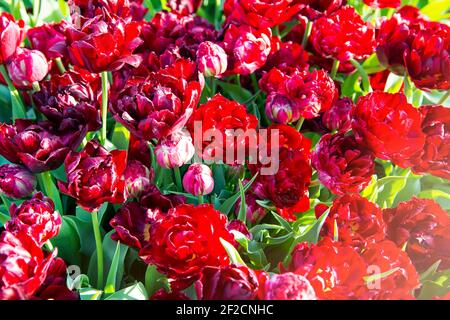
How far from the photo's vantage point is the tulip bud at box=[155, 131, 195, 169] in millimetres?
729

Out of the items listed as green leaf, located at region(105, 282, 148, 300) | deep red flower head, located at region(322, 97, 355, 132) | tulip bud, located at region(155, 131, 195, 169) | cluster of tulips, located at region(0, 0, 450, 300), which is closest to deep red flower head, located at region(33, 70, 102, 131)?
cluster of tulips, located at region(0, 0, 450, 300)

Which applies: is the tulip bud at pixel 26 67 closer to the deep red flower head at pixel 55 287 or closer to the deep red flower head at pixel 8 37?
the deep red flower head at pixel 8 37

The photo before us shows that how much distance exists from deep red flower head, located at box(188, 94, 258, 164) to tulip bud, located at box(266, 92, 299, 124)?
0.08 metres

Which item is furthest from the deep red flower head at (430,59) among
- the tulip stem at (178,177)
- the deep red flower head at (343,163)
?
the tulip stem at (178,177)

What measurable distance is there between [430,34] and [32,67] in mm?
560

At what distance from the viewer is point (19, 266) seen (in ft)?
1.97

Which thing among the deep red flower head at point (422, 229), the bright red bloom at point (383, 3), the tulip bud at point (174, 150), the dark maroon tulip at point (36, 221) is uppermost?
the bright red bloom at point (383, 3)

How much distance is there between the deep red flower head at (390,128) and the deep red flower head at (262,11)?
0.22 meters

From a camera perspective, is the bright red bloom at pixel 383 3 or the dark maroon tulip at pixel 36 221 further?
the bright red bloom at pixel 383 3

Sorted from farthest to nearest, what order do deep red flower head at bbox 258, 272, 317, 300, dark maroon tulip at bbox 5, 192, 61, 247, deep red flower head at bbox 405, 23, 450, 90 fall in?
deep red flower head at bbox 405, 23, 450, 90
dark maroon tulip at bbox 5, 192, 61, 247
deep red flower head at bbox 258, 272, 317, 300

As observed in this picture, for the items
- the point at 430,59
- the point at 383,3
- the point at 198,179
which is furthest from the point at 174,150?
the point at 383,3

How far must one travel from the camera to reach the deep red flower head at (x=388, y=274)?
63cm

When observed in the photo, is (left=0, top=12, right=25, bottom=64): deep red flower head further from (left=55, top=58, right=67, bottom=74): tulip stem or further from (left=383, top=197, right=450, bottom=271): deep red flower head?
(left=383, top=197, right=450, bottom=271): deep red flower head

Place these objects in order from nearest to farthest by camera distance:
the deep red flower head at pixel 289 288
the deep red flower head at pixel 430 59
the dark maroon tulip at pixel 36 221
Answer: the deep red flower head at pixel 289 288, the dark maroon tulip at pixel 36 221, the deep red flower head at pixel 430 59
